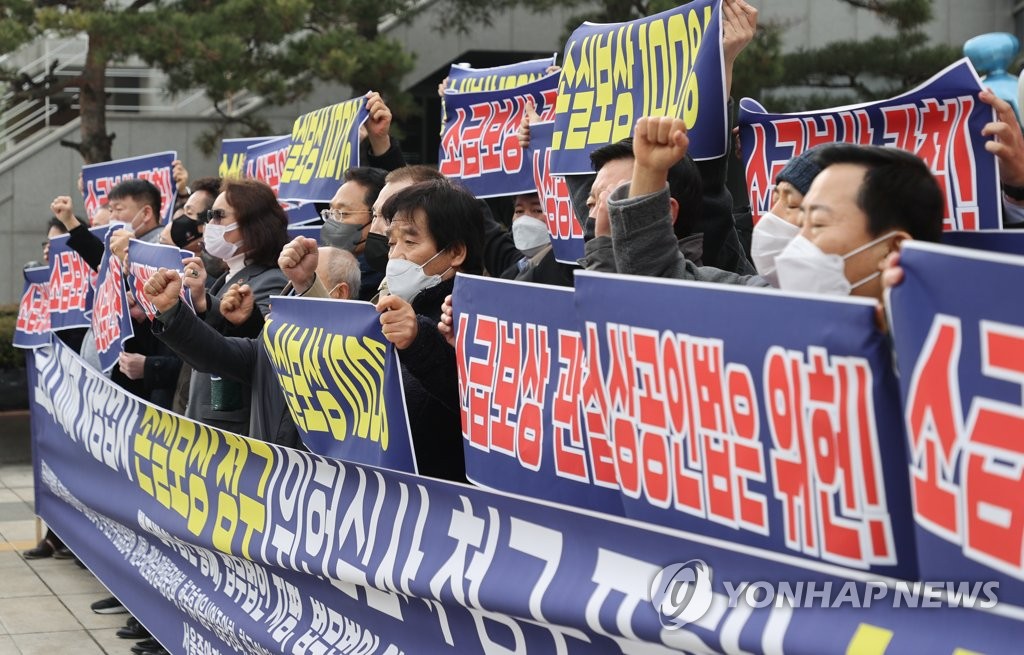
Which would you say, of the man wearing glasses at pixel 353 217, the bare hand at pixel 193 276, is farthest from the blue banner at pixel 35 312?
the man wearing glasses at pixel 353 217

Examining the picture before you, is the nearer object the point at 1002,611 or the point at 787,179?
the point at 1002,611

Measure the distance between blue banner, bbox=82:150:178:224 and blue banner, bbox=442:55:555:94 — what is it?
1875 mm

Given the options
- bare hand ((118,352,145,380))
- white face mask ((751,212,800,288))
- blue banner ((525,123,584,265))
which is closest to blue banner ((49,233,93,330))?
bare hand ((118,352,145,380))

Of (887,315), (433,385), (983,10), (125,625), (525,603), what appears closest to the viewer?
(887,315)

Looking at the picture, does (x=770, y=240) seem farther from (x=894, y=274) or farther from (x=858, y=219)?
(x=894, y=274)

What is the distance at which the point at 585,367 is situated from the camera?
2.82 m

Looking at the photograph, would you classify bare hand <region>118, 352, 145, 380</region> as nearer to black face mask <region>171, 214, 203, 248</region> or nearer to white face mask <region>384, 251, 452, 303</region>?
black face mask <region>171, 214, 203, 248</region>

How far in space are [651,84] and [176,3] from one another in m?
10.2

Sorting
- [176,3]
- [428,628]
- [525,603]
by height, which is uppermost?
[176,3]

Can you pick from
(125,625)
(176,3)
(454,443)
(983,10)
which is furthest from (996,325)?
(983,10)

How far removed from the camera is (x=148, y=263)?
527 centimetres

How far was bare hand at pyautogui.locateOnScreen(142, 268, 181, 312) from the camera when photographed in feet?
14.5

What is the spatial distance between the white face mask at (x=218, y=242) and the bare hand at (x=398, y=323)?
2137 mm

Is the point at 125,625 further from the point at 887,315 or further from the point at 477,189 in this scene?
the point at 887,315
